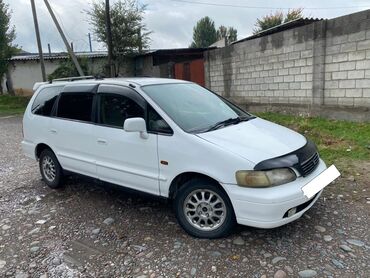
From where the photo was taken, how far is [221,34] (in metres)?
63.9

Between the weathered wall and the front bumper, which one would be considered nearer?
the front bumper

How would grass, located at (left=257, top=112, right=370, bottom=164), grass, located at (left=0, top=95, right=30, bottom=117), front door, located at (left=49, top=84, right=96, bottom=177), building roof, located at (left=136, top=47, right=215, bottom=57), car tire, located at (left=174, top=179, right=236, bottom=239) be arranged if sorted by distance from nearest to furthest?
car tire, located at (left=174, top=179, right=236, bottom=239)
front door, located at (left=49, top=84, right=96, bottom=177)
grass, located at (left=257, top=112, right=370, bottom=164)
grass, located at (left=0, top=95, right=30, bottom=117)
building roof, located at (left=136, top=47, right=215, bottom=57)

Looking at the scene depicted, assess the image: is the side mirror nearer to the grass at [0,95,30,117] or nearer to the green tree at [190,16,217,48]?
the grass at [0,95,30,117]

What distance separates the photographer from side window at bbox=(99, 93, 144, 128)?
11.7 ft

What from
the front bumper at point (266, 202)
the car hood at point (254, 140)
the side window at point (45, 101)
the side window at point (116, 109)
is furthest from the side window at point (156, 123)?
the side window at point (45, 101)

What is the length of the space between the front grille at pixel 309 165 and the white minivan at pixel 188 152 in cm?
1

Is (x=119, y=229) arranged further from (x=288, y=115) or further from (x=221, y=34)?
(x=221, y=34)

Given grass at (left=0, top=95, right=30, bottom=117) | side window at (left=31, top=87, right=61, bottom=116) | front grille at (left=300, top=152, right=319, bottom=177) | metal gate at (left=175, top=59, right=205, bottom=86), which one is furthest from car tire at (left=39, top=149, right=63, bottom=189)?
grass at (left=0, top=95, right=30, bottom=117)

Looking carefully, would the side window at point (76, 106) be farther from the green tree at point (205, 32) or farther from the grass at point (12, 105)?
the green tree at point (205, 32)

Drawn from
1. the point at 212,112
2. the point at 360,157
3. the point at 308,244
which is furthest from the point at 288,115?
the point at 308,244

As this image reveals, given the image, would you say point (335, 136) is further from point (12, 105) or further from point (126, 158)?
point (12, 105)

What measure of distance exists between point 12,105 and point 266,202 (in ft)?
65.5

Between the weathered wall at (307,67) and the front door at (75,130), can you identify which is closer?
the front door at (75,130)

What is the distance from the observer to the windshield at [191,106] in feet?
11.0
